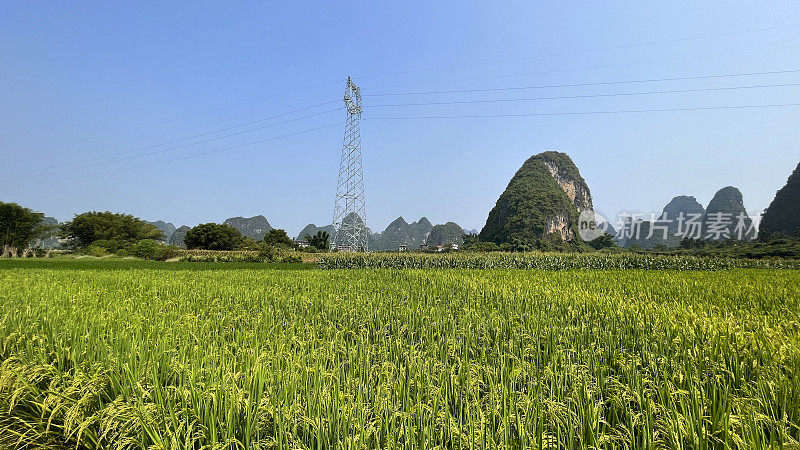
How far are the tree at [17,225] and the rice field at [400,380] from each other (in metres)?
54.9

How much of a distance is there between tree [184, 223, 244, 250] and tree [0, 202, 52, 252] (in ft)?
61.0

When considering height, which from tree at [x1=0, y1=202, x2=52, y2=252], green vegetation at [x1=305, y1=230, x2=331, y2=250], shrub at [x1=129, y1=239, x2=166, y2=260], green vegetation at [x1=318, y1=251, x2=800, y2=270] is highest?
tree at [x1=0, y1=202, x2=52, y2=252]

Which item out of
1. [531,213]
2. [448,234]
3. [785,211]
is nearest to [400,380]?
[531,213]

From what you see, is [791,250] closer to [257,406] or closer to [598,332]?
[598,332]

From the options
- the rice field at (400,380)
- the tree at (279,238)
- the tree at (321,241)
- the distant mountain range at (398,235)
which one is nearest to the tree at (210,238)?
the tree at (279,238)

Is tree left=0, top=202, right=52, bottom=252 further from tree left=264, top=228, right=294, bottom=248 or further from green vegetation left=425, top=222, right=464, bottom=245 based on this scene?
green vegetation left=425, top=222, right=464, bottom=245

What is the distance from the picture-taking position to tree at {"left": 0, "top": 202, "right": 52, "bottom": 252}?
149 feet

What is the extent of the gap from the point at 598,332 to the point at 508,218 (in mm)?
83681

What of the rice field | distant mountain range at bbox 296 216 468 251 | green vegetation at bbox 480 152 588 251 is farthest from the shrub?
distant mountain range at bbox 296 216 468 251

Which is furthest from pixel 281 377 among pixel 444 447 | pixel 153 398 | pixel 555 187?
pixel 555 187

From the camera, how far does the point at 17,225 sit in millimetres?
46375

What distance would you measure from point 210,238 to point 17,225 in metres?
22.8

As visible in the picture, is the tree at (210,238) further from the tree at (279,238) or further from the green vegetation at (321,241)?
the green vegetation at (321,241)

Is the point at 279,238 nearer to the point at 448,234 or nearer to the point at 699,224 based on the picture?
the point at 448,234
